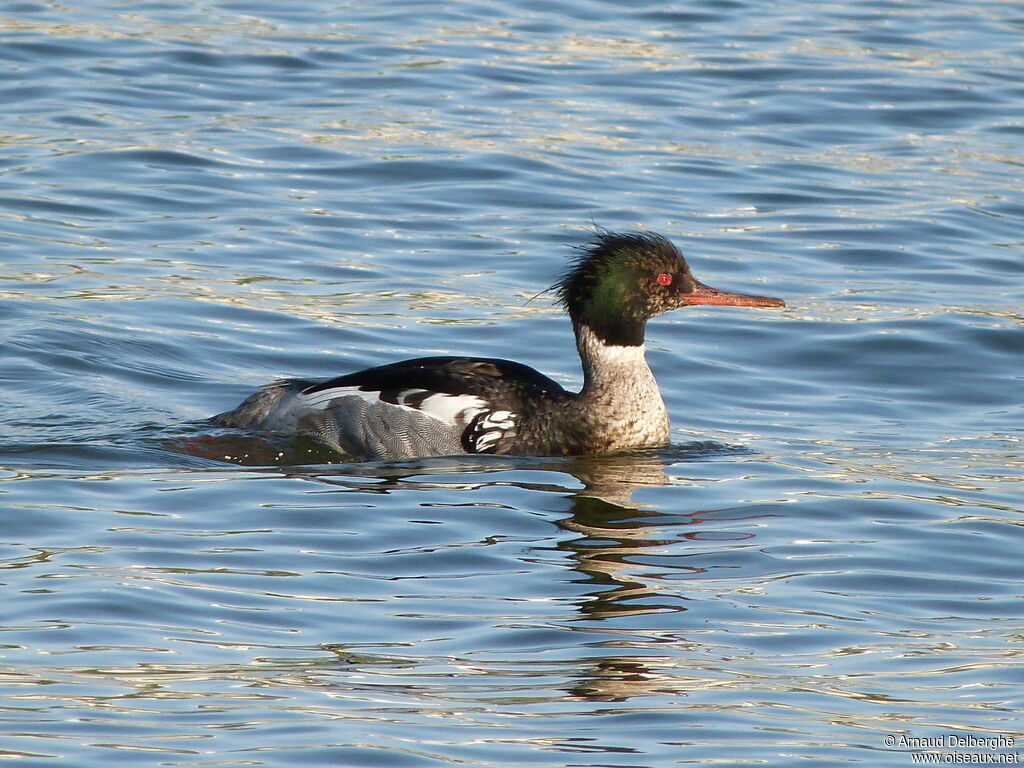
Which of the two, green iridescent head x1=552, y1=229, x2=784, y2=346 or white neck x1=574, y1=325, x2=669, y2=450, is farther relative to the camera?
green iridescent head x1=552, y1=229, x2=784, y2=346

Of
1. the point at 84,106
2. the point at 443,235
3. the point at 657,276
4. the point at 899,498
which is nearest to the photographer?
the point at 899,498

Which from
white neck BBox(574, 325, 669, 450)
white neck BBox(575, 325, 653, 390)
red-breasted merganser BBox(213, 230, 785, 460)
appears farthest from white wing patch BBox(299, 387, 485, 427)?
white neck BBox(575, 325, 653, 390)

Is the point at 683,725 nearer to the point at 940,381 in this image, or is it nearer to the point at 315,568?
the point at 315,568

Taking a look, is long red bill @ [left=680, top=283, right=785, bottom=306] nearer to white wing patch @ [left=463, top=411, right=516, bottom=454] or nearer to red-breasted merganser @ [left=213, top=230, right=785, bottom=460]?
red-breasted merganser @ [left=213, top=230, right=785, bottom=460]

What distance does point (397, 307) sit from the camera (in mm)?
12016

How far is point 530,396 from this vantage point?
916cm

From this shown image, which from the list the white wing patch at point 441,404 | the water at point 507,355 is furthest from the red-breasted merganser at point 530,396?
the water at point 507,355

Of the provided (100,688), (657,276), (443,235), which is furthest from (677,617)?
(443,235)

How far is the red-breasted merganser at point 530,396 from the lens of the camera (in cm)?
909

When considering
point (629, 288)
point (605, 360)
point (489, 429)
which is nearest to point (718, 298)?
point (629, 288)

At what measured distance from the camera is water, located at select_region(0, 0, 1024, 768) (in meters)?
5.75

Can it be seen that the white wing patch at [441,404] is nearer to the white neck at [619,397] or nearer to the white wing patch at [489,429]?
the white wing patch at [489,429]

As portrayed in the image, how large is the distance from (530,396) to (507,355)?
220cm

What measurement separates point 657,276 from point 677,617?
125 inches
